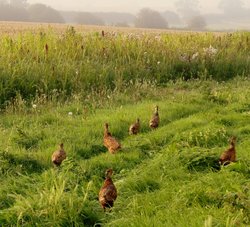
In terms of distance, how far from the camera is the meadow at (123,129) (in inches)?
184

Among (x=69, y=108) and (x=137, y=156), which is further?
(x=69, y=108)

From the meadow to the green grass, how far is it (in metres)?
0.02

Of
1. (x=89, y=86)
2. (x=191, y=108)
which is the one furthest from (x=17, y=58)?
(x=191, y=108)

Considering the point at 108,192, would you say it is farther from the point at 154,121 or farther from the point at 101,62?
the point at 101,62

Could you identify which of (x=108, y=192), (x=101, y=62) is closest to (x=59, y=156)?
(x=108, y=192)

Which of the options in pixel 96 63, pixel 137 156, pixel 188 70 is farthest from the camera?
pixel 188 70

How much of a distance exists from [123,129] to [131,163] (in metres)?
1.89

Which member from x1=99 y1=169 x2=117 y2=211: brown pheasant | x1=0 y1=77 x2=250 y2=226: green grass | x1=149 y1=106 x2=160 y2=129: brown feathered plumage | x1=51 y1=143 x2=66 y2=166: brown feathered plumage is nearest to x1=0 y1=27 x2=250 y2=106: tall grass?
x1=0 y1=77 x2=250 y2=226: green grass

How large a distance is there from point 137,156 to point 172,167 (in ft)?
2.70

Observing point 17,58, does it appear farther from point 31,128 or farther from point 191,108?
point 191,108

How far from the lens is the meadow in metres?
4.68

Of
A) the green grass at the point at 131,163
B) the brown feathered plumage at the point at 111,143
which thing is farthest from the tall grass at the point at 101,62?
the brown feathered plumage at the point at 111,143

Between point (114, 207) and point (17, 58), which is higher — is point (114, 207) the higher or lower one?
the lower one

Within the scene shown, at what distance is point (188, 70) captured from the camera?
14008 millimetres
